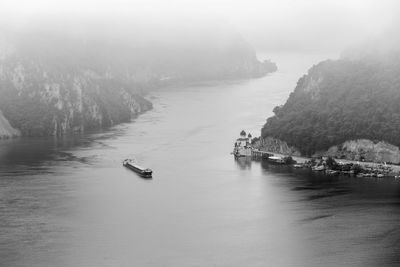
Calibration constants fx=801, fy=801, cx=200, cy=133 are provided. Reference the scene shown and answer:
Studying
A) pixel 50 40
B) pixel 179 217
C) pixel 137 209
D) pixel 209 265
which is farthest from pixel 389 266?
pixel 50 40

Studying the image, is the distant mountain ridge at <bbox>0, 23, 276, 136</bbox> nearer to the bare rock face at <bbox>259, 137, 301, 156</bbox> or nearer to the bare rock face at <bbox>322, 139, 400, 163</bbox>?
the bare rock face at <bbox>259, 137, 301, 156</bbox>

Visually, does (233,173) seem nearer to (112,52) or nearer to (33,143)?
(33,143)

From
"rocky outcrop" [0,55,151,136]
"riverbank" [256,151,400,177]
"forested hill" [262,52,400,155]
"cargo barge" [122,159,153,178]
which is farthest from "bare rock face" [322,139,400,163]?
"rocky outcrop" [0,55,151,136]

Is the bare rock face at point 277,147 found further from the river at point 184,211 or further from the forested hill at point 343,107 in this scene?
the river at point 184,211

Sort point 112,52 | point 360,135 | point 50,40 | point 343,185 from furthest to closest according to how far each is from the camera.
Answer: point 112,52
point 50,40
point 360,135
point 343,185

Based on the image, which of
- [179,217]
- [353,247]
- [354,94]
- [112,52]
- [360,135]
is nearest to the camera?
[353,247]

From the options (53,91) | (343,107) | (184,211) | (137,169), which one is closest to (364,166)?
(343,107)

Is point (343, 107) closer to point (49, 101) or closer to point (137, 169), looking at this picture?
point (137, 169)
